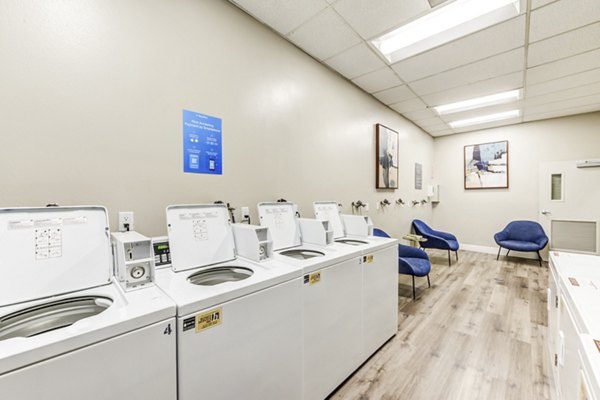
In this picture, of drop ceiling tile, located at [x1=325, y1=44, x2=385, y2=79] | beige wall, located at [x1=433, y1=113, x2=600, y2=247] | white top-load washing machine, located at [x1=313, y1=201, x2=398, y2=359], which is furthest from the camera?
beige wall, located at [x1=433, y1=113, x2=600, y2=247]

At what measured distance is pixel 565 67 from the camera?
282cm

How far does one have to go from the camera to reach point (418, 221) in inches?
197

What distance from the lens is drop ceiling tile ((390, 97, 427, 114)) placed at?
3.90m

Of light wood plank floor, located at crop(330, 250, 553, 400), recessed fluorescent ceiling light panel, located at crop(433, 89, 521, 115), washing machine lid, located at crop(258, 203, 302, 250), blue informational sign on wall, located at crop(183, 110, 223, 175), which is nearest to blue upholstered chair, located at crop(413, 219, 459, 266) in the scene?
light wood plank floor, located at crop(330, 250, 553, 400)

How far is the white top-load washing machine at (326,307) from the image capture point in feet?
5.02

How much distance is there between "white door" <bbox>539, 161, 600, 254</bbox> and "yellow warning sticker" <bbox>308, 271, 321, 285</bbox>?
17.9 ft

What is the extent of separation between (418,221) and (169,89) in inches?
185

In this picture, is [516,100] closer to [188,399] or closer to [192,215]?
[192,215]

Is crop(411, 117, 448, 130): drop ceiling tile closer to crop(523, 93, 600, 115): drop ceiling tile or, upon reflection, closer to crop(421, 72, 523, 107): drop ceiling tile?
crop(421, 72, 523, 107): drop ceiling tile

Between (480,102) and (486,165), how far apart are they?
6.72 ft

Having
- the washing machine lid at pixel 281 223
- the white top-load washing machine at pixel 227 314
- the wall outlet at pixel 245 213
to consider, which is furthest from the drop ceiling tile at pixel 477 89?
the white top-load washing machine at pixel 227 314

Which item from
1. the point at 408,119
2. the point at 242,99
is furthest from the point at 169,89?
the point at 408,119

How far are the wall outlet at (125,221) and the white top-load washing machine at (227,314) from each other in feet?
0.63

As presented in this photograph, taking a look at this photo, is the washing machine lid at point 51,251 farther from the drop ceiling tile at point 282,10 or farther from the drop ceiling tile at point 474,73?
the drop ceiling tile at point 474,73
